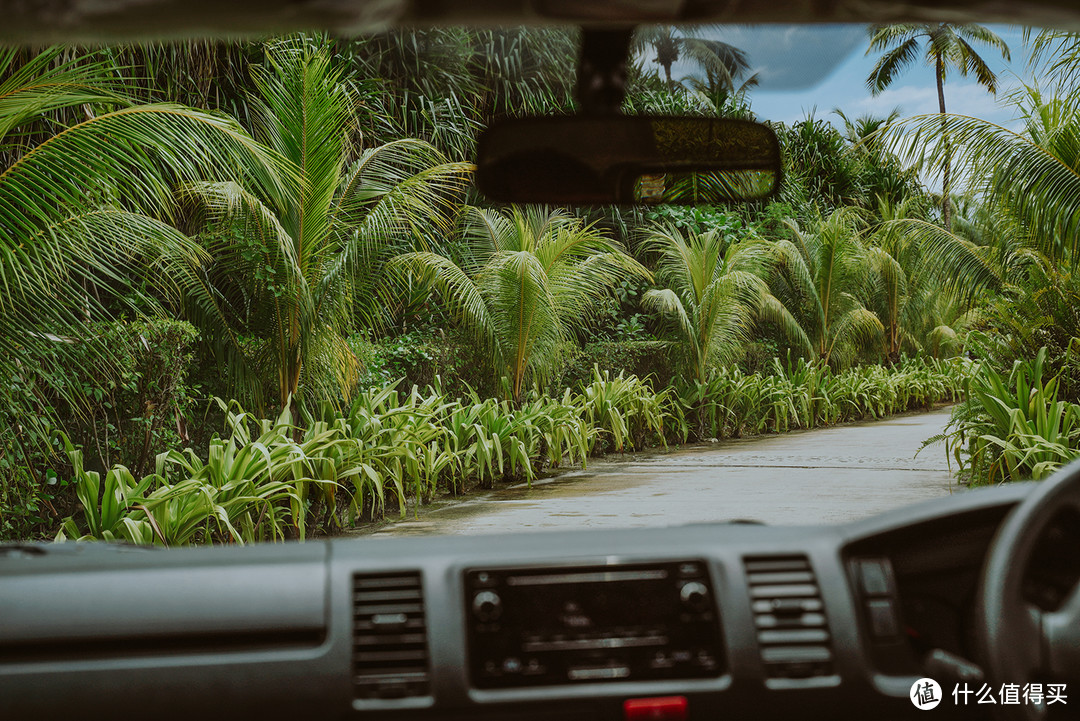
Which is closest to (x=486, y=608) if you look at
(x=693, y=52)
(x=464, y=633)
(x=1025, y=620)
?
(x=464, y=633)

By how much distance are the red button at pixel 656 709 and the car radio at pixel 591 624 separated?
0.16 feet

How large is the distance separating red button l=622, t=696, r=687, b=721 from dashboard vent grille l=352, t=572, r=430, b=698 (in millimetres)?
432

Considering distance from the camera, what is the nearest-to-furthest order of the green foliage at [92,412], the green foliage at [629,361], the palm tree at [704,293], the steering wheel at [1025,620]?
the steering wheel at [1025,620]
the green foliage at [92,412]
the green foliage at [629,361]
the palm tree at [704,293]

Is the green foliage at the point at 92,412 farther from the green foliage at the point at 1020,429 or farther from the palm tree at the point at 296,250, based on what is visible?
the green foliage at the point at 1020,429

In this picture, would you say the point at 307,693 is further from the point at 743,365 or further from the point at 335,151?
the point at 743,365

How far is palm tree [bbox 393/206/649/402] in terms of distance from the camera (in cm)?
954

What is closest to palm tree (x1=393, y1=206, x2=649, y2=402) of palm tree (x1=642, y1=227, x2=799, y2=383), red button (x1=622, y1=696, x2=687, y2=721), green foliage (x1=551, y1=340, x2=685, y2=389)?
green foliage (x1=551, y1=340, x2=685, y2=389)

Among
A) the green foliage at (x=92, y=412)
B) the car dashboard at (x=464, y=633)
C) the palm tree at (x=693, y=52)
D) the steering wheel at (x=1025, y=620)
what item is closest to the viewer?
the steering wheel at (x=1025, y=620)

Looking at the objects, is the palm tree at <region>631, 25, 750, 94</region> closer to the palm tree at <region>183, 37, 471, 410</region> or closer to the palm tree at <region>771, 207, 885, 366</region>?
the palm tree at <region>183, 37, 471, 410</region>

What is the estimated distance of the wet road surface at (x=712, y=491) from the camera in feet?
23.3

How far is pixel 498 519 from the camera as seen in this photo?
712cm

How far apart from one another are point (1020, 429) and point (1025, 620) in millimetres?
5766

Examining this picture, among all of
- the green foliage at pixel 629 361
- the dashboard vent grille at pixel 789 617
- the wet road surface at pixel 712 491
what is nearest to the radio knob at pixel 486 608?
Result: the dashboard vent grille at pixel 789 617

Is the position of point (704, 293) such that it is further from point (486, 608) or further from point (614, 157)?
point (486, 608)
